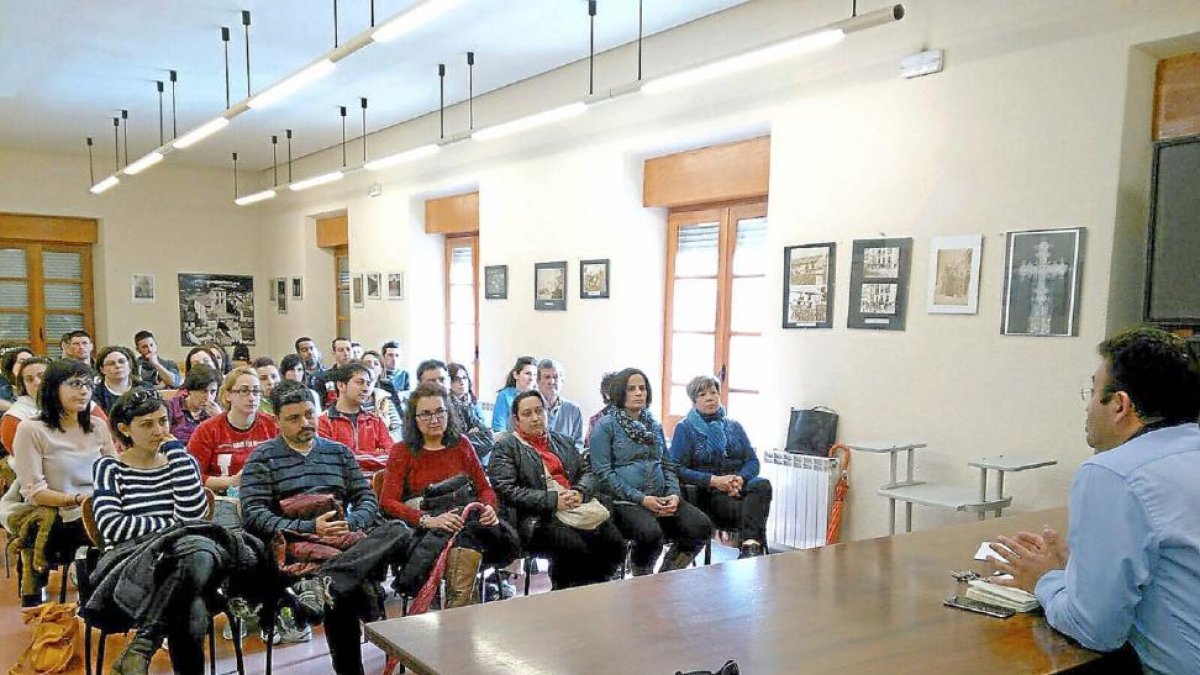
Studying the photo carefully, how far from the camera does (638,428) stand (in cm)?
407

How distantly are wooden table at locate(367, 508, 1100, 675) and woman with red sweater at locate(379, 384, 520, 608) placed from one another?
141 cm

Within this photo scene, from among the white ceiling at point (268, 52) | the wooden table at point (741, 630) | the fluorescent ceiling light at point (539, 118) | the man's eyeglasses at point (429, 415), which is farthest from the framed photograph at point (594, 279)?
the wooden table at point (741, 630)

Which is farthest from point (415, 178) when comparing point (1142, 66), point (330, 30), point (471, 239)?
point (1142, 66)

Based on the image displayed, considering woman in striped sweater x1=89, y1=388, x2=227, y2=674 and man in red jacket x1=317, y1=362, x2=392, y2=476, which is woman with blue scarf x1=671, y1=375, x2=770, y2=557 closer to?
man in red jacket x1=317, y1=362, x2=392, y2=476

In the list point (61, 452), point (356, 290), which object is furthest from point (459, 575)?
point (356, 290)

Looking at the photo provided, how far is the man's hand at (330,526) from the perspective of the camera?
3.01m

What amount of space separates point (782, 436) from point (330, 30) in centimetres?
422

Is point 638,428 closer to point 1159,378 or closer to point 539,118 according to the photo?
point 539,118

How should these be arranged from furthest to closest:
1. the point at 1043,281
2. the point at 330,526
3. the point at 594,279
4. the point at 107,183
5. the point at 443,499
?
the point at 107,183 < the point at 594,279 < the point at 1043,281 < the point at 443,499 < the point at 330,526

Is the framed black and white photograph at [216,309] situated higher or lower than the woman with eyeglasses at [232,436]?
higher

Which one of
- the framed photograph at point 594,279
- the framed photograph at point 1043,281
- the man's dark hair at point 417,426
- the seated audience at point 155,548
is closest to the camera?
the seated audience at point 155,548

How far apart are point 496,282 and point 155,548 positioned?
15.5 feet

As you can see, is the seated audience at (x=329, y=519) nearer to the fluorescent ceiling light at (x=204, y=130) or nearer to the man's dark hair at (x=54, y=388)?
the man's dark hair at (x=54, y=388)

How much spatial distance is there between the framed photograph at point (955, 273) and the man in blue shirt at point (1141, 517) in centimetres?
229
